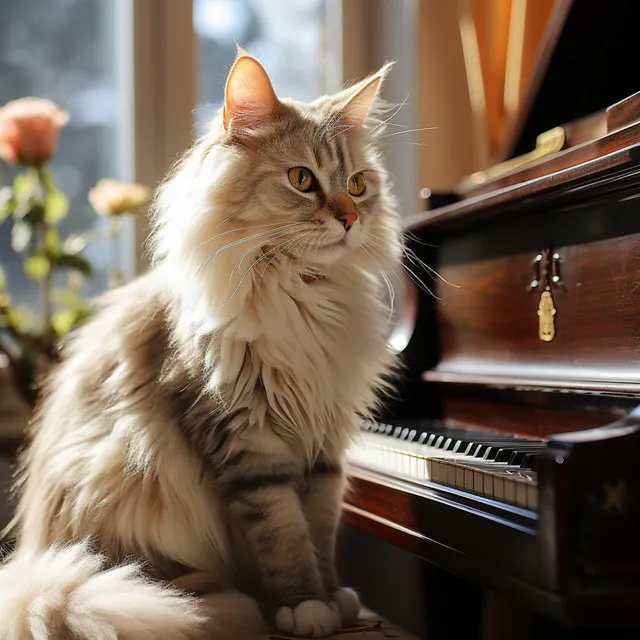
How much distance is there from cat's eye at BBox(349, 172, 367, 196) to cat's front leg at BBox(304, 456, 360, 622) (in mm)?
490

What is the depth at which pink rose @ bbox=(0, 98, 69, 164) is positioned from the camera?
2.17 meters

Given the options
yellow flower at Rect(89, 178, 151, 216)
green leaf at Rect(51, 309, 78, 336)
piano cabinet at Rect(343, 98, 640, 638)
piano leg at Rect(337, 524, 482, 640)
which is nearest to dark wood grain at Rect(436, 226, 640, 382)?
piano cabinet at Rect(343, 98, 640, 638)

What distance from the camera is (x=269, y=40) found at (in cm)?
281

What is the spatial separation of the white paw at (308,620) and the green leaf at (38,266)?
1.39 m

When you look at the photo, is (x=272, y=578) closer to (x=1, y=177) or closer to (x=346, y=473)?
(x=346, y=473)

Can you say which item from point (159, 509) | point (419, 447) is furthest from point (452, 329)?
point (159, 509)

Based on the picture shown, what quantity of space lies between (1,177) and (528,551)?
2244 millimetres

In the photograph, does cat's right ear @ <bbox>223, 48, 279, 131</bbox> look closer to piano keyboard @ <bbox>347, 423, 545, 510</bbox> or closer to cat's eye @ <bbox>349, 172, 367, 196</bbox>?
cat's eye @ <bbox>349, 172, 367, 196</bbox>

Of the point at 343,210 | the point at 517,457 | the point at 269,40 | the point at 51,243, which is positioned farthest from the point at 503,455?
the point at 269,40

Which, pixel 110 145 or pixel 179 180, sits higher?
pixel 110 145

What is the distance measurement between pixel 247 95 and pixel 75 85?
61.0 inches

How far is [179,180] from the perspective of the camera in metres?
1.47

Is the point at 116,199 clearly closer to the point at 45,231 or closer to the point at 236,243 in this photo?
the point at 45,231

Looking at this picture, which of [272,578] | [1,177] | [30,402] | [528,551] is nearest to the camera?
[528,551]
